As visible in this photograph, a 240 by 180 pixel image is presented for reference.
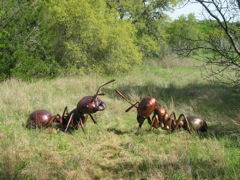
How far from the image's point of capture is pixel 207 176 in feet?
11.3

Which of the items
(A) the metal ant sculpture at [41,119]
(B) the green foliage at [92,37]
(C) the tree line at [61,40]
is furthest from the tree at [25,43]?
(A) the metal ant sculpture at [41,119]

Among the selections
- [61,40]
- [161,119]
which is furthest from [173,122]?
[61,40]

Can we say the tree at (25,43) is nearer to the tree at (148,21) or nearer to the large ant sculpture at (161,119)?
the large ant sculpture at (161,119)

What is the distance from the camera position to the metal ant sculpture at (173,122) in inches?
202

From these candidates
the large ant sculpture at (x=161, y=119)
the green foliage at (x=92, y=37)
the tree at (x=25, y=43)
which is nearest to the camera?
the large ant sculpture at (x=161, y=119)

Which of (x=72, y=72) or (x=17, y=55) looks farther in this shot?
(x=72, y=72)

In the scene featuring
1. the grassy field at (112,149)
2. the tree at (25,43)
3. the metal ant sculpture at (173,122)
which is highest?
the tree at (25,43)

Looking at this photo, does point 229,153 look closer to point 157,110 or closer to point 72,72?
point 157,110

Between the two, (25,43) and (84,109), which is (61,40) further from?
(84,109)

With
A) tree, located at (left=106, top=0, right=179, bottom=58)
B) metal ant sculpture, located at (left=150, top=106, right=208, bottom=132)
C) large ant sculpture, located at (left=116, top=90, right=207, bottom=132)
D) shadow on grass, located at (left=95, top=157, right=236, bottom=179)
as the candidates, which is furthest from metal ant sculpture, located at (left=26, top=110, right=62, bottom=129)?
tree, located at (left=106, top=0, right=179, bottom=58)

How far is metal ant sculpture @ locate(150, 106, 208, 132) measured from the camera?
5.14 meters

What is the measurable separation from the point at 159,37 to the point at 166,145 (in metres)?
19.5

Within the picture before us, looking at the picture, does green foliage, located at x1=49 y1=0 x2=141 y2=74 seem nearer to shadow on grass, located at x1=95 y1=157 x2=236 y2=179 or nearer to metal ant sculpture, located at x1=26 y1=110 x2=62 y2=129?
metal ant sculpture, located at x1=26 y1=110 x2=62 y2=129

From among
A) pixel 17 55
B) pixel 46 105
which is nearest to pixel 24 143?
pixel 46 105
